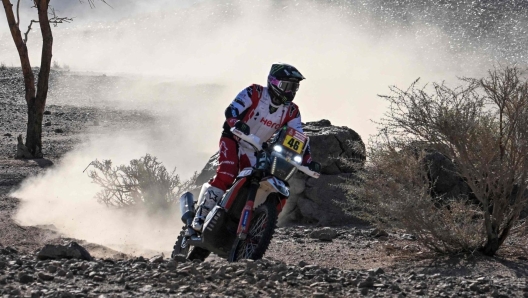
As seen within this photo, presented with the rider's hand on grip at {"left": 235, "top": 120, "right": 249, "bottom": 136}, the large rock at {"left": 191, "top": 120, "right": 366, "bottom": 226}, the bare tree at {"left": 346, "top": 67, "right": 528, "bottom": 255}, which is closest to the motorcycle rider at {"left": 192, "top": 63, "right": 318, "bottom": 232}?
the rider's hand on grip at {"left": 235, "top": 120, "right": 249, "bottom": 136}

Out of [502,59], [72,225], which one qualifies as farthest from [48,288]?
[502,59]

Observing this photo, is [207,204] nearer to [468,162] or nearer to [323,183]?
[468,162]

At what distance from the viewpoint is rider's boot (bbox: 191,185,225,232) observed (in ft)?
26.1

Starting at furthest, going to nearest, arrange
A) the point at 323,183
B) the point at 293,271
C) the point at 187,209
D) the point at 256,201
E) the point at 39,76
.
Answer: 1. the point at 39,76
2. the point at 323,183
3. the point at 187,209
4. the point at 256,201
5. the point at 293,271

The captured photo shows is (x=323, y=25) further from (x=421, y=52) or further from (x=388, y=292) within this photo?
(x=388, y=292)

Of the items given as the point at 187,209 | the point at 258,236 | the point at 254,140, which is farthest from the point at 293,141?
the point at 187,209

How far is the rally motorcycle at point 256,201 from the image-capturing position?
24.0 feet

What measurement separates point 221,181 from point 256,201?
0.48 metres

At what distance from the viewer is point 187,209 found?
8359 millimetres

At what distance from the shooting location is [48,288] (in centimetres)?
577

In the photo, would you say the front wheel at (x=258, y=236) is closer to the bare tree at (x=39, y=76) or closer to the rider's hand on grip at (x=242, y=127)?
the rider's hand on grip at (x=242, y=127)

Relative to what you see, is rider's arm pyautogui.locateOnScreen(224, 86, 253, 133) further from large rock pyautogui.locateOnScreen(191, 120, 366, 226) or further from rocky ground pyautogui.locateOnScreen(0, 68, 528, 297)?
large rock pyautogui.locateOnScreen(191, 120, 366, 226)

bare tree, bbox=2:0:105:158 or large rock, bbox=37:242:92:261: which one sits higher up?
bare tree, bbox=2:0:105:158

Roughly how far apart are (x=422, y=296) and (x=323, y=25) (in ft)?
167
